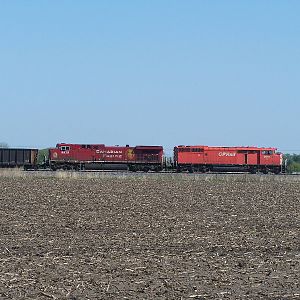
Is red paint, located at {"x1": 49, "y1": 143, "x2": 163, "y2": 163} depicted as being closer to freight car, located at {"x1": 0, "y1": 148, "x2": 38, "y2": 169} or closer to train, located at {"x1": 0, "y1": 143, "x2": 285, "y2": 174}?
train, located at {"x1": 0, "y1": 143, "x2": 285, "y2": 174}

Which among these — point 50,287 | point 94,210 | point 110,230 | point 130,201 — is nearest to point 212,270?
point 50,287

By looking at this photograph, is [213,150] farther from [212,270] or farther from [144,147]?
[212,270]

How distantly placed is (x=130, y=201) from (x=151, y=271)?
55.4ft

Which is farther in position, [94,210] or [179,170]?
[179,170]

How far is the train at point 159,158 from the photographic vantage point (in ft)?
242

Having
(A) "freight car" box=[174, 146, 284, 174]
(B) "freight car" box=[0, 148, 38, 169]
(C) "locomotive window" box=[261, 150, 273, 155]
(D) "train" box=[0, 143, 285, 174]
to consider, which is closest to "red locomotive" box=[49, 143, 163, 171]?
(D) "train" box=[0, 143, 285, 174]

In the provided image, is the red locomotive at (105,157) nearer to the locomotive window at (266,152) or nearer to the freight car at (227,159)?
the freight car at (227,159)

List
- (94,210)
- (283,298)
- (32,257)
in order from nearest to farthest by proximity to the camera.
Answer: (283,298) < (32,257) < (94,210)

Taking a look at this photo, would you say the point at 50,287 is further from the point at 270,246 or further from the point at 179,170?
the point at 179,170

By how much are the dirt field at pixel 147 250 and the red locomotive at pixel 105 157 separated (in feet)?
147

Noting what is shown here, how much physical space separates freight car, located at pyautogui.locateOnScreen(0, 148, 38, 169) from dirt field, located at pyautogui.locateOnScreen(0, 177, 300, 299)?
1863 inches

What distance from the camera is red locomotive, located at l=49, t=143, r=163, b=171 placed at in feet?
241

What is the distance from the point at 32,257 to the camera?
45.9 feet

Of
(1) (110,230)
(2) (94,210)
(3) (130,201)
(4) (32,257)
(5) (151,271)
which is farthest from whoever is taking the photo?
(3) (130,201)
